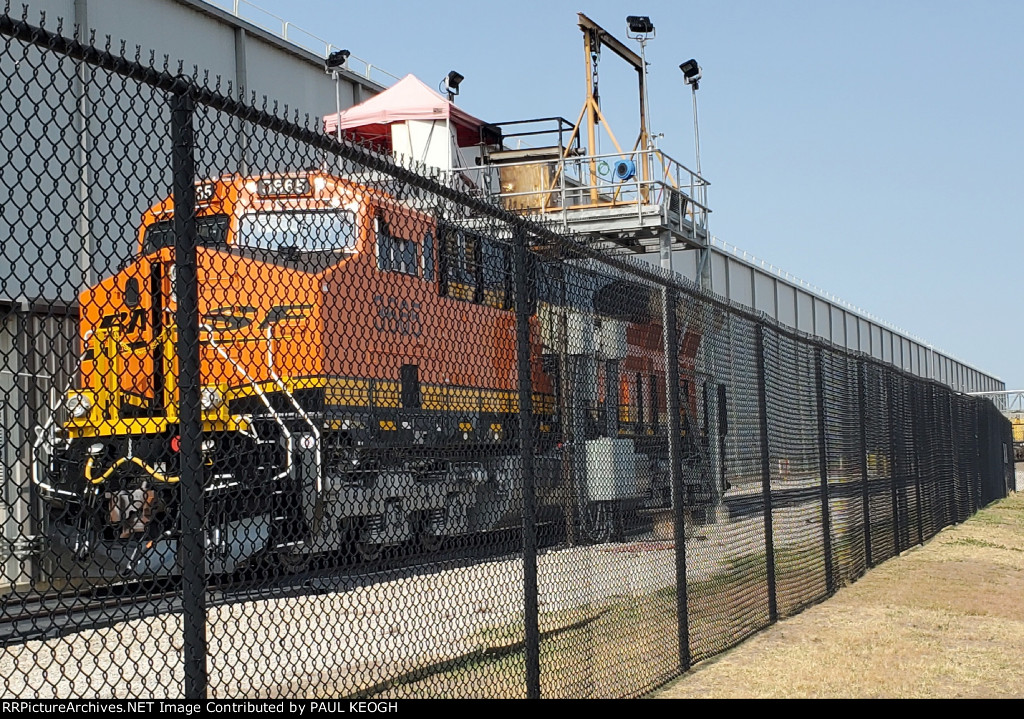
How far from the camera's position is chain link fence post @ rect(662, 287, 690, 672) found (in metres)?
7.45

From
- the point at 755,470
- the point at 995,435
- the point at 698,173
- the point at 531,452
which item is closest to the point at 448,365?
the point at 531,452

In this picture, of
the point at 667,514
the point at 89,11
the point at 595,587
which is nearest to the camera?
the point at 595,587

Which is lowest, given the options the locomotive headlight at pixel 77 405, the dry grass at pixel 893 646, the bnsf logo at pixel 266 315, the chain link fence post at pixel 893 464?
the dry grass at pixel 893 646

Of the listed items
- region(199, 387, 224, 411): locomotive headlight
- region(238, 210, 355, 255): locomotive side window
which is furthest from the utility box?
region(199, 387, 224, 411): locomotive headlight

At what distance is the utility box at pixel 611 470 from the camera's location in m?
6.84

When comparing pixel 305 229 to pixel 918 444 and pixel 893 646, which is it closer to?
pixel 893 646

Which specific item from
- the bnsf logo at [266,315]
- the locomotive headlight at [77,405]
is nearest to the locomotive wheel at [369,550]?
the bnsf logo at [266,315]

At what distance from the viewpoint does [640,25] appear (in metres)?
19.6

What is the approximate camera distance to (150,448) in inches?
222

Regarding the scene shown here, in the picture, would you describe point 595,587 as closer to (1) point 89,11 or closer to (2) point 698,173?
(1) point 89,11

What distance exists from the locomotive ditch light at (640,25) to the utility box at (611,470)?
13.5 meters

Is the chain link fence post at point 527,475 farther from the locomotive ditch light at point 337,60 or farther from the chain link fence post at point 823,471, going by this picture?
the locomotive ditch light at point 337,60

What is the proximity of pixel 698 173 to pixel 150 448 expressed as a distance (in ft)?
49.1

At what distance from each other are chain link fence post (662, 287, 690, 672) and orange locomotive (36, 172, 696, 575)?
906 millimetres
